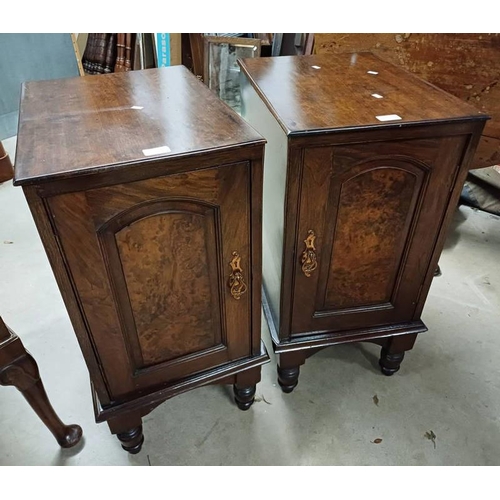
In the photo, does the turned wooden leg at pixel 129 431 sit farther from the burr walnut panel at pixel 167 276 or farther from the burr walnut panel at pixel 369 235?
the burr walnut panel at pixel 369 235

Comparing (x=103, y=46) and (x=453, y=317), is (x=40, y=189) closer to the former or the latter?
(x=453, y=317)

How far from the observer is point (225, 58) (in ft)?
8.94

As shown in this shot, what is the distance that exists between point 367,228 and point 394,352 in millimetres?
484

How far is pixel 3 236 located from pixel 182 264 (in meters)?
1.45

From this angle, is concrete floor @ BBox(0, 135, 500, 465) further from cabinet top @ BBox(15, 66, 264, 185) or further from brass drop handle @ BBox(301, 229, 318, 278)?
cabinet top @ BBox(15, 66, 264, 185)

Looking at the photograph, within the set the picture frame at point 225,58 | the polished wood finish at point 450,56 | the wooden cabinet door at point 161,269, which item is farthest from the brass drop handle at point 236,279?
the picture frame at point 225,58

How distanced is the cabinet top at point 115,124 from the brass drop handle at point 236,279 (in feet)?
0.84

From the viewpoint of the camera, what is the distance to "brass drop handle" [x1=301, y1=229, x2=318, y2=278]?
3.01 ft

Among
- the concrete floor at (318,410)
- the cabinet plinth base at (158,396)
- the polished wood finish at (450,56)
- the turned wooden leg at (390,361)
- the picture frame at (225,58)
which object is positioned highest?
the polished wood finish at (450,56)

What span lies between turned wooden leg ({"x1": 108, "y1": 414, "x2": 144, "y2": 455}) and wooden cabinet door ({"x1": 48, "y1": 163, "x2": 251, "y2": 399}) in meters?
0.08

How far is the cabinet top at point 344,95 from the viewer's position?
80cm

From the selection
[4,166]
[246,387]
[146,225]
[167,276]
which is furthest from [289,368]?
[4,166]

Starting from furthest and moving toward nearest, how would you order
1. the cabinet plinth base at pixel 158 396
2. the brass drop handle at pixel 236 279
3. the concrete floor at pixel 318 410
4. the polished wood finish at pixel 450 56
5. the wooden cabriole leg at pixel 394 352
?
the polished wood finish at pixel 450 56 < the wooden cabriole leg at pixel 394 352 < the concrete floor at pixel 318 410 < the cabinet plinth base at pixel 158 396 < the brass drop handle at pixel 236 279

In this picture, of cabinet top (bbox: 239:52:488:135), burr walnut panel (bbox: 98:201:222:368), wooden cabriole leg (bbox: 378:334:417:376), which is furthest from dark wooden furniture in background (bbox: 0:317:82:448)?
wooden cabriole leg (bbox: 378:334:417:376)
